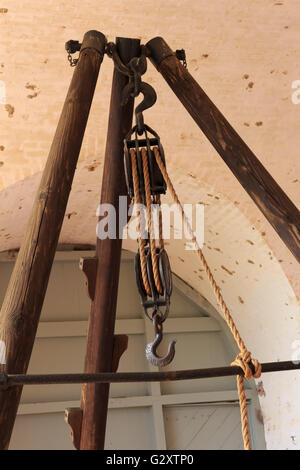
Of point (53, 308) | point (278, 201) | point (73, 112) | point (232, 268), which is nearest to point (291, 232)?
point (278, 201)

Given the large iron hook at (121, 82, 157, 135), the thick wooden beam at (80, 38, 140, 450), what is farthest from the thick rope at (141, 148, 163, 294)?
the thick wooden beam at (80, 38, 140, 450)

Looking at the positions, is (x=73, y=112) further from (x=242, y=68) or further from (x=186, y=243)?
(x=186, y=243)

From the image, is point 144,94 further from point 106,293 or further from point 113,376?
point 113,376

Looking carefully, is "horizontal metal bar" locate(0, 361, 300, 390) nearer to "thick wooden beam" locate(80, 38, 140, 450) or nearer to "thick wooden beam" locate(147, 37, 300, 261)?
"thick wooden beam" locate(147, 37, 300, 261)

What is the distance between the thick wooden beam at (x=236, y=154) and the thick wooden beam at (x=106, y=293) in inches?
7.5

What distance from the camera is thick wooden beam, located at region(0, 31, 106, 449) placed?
1.27 meters

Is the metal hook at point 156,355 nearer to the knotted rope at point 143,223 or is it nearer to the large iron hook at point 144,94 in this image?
the knotted rope at point 143,223

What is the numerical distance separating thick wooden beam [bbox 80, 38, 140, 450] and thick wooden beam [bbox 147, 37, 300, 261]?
19 centimetres

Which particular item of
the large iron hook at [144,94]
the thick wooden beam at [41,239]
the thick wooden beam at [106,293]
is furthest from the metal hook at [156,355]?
the large iron hook at [144,94]

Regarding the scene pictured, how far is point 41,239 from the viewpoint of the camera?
56.8 inches

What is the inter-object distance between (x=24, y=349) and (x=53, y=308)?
2.94 meters

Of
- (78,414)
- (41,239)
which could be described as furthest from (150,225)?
(78,414)

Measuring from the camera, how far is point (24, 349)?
1288 millimetres

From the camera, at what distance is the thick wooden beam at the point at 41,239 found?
1271 mm
